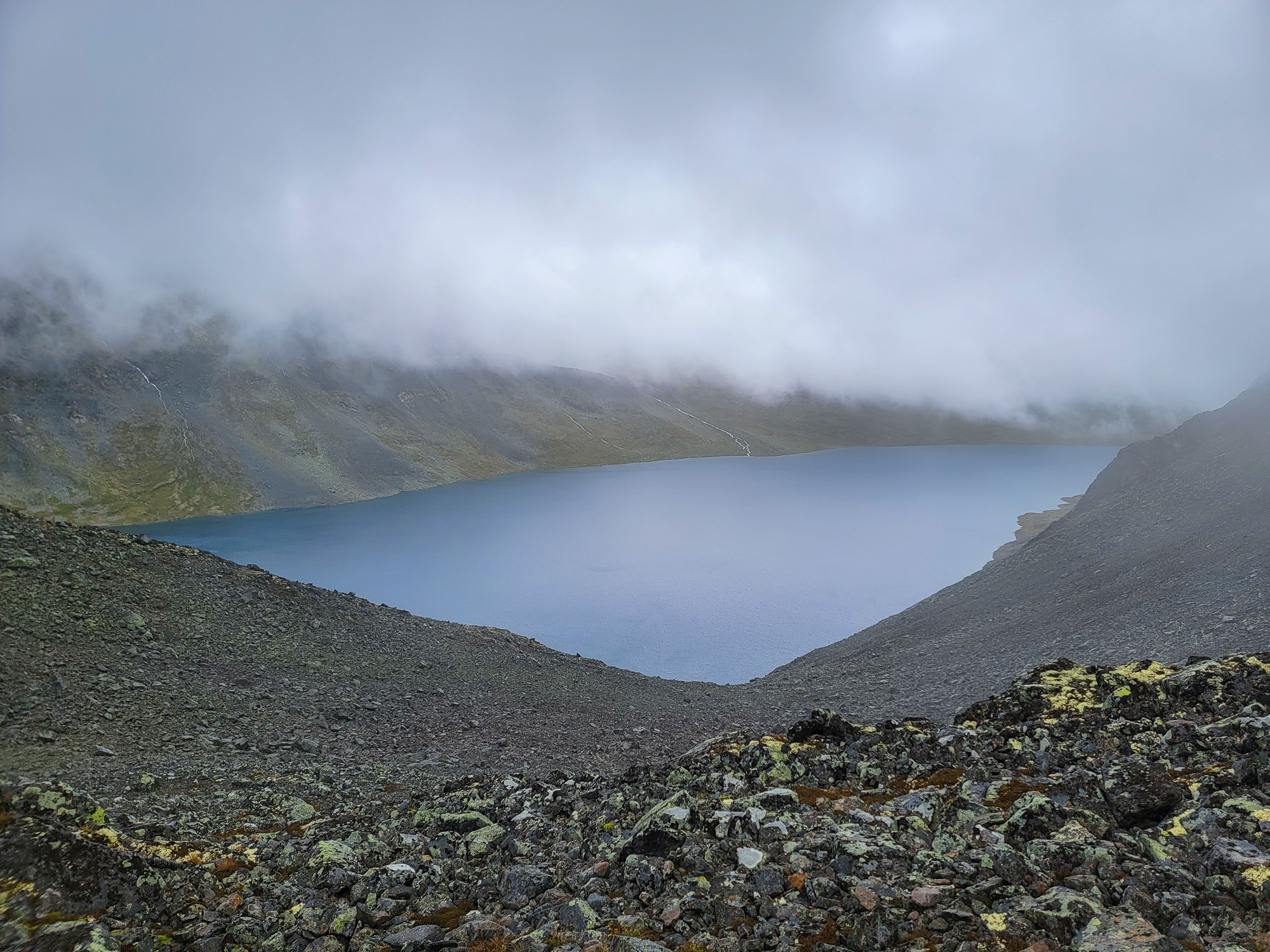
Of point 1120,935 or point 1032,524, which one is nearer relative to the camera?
point 1120,935

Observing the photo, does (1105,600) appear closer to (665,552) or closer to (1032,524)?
(665,552)

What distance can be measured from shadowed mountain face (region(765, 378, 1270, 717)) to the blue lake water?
849cm

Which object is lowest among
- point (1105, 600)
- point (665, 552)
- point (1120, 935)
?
point (1105, 600)

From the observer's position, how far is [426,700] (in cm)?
1587

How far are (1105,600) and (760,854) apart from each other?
2329 centimetres

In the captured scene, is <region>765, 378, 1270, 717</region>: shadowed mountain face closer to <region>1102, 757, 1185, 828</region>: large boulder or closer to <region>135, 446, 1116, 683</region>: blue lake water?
<region>135, 446, 1116, 683</region>: blue lake water

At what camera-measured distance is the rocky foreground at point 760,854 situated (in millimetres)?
4270

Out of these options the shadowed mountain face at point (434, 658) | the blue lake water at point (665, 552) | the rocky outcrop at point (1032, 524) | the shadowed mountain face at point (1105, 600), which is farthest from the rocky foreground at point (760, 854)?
the rocky outcrop at point (1032, 524)

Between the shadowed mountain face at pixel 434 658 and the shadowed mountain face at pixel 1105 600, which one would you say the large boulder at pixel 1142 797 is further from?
the shadowed mountain face at pixel 1105 600

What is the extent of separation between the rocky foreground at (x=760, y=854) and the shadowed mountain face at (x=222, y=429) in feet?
334

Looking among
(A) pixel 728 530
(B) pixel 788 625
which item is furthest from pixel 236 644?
(A) pixel 728 530

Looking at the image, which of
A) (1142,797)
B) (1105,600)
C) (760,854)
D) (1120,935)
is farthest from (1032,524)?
(1120,935)

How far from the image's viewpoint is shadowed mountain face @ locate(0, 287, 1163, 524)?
3565 inches

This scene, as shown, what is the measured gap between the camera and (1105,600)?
22656 millimetres
